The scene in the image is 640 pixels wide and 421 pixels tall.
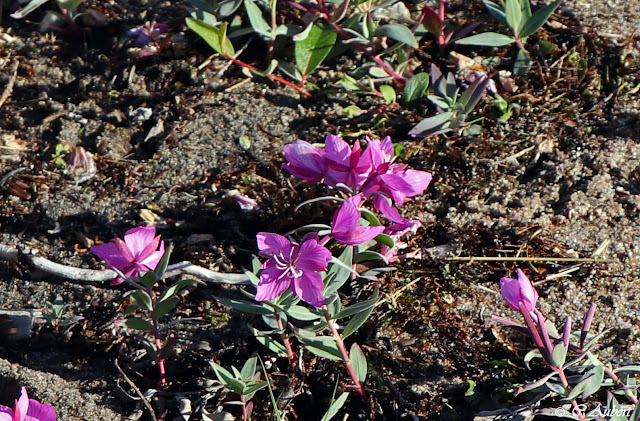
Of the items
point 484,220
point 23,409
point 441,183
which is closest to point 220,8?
point 441,183

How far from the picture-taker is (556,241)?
2195 millimetres

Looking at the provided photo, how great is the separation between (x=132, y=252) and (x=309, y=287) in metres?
0.50

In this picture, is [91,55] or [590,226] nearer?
[590,226]

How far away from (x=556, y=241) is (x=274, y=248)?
3.47 feet

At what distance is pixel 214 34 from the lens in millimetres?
2617

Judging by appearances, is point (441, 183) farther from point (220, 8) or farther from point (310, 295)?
point (220, 8)

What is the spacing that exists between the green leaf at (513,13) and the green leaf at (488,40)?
0.18 ft

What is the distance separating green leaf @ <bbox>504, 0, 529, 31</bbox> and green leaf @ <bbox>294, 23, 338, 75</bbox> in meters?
0.68

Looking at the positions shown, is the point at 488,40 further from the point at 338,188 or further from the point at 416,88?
the point at 338,188

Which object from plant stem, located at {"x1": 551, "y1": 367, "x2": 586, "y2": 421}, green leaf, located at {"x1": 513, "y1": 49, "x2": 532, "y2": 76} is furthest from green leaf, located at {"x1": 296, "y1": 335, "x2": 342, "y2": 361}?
green leaf, located at {"x1": 513, "y1": 49, "x2": 532, "y2": 76}

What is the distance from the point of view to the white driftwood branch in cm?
215

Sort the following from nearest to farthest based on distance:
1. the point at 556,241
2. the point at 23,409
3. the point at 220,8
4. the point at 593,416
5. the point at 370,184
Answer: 1. the point at 23,409
2. the point at 593,416
3. the point at 370,184
4. the point at 556,241
5. the point at 220,8

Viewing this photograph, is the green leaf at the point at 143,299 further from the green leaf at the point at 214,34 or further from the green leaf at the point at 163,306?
the green leaf at the point at 214,34

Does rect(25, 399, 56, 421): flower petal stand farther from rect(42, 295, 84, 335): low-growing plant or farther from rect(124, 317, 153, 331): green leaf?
rect(42, 295, 84, 335): low-growing plant
